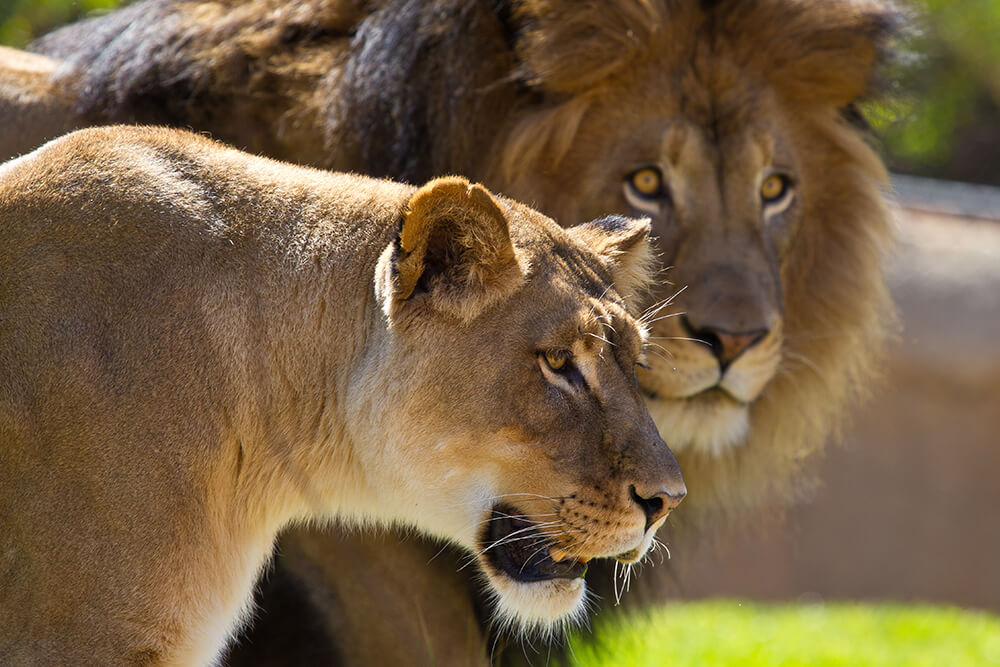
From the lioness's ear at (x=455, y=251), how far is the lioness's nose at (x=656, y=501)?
1.56 ft

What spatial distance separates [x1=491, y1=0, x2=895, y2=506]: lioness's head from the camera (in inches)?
132

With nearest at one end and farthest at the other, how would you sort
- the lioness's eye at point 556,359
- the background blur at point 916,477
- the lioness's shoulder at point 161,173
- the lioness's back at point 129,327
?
the lioness's back at point 129,327, the lioness's eye at point 556,359, the lioness's shoulder at point 161,173, the background blur at point 916,477

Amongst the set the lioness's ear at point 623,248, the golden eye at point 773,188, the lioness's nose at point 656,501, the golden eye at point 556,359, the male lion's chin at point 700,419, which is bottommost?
the male lion's chin at point 700,419

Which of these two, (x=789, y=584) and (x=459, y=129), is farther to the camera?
(x=789, y=584)

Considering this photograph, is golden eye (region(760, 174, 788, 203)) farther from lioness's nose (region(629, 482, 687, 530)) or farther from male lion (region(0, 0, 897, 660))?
lioness's nose (region(629, 482, 687, 530))

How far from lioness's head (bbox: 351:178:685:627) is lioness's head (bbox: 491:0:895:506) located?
30.4 inches

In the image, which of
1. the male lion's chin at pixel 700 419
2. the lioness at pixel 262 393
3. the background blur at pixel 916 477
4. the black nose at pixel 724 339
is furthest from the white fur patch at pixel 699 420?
the background blur at pixel 916 477

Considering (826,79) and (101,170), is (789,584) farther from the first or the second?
(101,170)

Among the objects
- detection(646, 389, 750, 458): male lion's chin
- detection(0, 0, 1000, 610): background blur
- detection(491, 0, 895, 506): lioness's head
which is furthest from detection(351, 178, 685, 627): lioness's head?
detection(0, 0, 1000, 610): background blur

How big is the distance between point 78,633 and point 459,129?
1.76 m

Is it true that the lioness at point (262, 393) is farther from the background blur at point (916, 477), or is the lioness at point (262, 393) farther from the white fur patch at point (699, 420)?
the background blur at point (916, 477)

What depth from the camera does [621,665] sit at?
453 cm

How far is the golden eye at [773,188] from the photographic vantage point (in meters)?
3.68

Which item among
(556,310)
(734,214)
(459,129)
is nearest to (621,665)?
(734,214)
